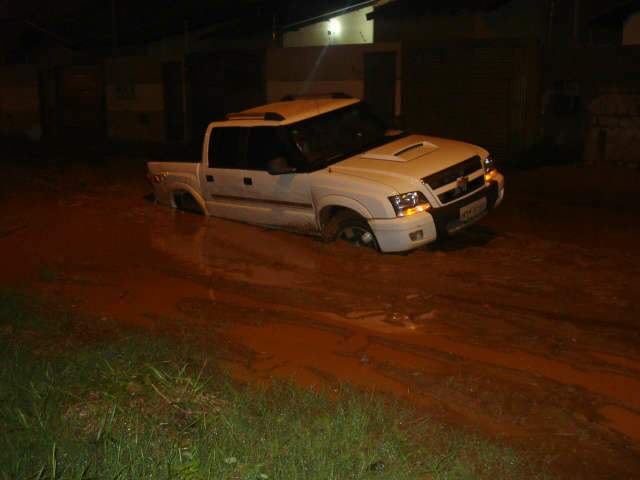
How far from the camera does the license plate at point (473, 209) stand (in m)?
8.20

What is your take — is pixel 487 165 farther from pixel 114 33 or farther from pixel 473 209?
pixel 114 33

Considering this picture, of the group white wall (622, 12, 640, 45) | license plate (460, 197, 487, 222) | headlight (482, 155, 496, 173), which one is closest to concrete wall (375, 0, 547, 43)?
white wall (622, 12, 640, 45)

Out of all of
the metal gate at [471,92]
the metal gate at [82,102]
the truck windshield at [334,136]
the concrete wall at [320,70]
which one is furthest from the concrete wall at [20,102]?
the truck windshield at [334,136]

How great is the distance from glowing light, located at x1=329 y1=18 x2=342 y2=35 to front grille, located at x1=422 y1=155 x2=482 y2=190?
50.5 feet

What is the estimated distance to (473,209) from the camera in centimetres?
834

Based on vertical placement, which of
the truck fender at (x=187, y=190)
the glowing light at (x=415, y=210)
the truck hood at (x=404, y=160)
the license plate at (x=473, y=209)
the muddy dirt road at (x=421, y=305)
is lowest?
the muddy dirt road at (x=421, y=305)

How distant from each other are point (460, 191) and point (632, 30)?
980 centimetres

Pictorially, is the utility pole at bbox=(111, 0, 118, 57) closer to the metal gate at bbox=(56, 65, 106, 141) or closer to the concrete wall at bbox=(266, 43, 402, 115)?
the metal gate at bbox=(56, 65, 106, 141)

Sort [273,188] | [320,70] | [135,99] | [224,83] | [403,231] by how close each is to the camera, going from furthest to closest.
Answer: [135,99] < [224,83] < [320,70] < [273,188] < [403,231]

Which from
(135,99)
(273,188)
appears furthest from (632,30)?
(135,99)

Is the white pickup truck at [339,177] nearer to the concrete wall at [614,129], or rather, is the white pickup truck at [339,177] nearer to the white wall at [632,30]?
the concrete wall at [614,129]

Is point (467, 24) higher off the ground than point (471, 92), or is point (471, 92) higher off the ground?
point (467, 24)

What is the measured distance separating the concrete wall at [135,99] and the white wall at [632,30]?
12.7m

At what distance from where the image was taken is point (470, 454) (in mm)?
4332
